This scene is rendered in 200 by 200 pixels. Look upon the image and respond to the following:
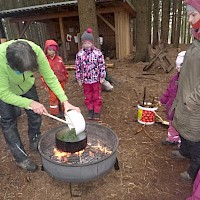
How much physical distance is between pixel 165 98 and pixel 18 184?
2222 mm

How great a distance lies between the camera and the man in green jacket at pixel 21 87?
6.56 feet

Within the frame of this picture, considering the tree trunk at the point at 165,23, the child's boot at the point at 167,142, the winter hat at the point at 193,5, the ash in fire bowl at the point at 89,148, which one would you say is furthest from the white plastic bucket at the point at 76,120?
the tree trunk at the point at 165,23

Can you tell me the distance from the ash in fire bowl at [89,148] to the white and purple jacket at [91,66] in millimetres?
1402

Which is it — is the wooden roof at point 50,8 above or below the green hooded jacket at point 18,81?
above

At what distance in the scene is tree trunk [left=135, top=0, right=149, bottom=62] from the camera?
29.1ft

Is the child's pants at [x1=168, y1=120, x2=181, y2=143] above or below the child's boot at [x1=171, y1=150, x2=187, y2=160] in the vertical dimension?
above

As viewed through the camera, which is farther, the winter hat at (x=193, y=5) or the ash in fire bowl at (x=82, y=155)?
the ash in fire bowl at (x=82, y=155)

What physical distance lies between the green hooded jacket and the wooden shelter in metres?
6.81

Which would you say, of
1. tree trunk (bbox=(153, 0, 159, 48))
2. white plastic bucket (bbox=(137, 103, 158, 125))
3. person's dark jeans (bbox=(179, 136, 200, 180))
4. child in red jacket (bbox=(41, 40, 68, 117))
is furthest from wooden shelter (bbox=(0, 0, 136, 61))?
person's dark jeans (bbox=(179, 136, 200, 180))

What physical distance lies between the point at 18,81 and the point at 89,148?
123 centimetres

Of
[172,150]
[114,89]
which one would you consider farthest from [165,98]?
[114,89]

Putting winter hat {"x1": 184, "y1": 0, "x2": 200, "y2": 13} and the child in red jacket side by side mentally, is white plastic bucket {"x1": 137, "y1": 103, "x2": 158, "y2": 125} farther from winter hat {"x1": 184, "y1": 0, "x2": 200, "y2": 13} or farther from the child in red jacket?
winter hat {"x1": 184, "y1": 0, "x2": 200, "y2": 13}

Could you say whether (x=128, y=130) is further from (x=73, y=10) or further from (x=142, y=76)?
(x=73, y=10)

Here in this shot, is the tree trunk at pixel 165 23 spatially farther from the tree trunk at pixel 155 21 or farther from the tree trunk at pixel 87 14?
the tree trunk at pixel 87 14
